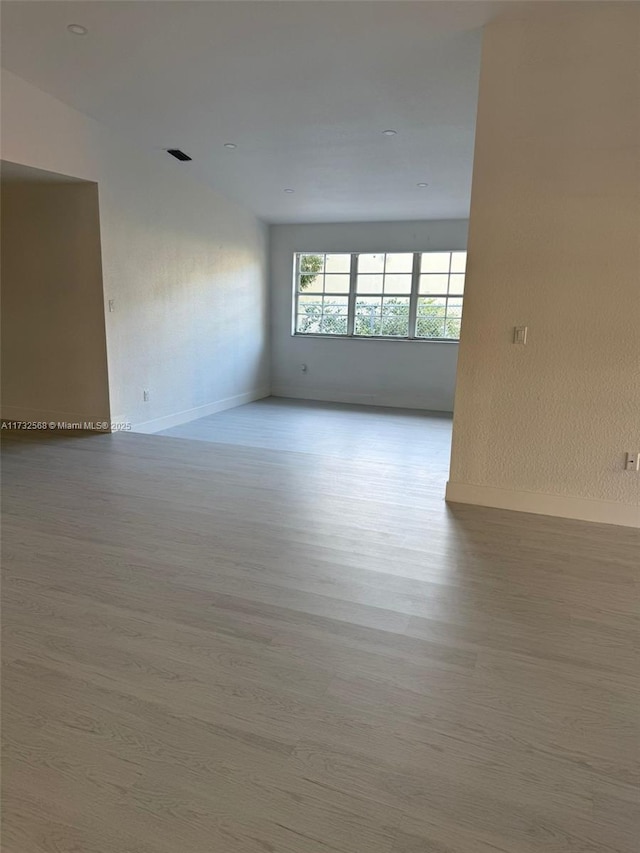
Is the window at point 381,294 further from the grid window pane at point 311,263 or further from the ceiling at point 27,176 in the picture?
the ceiling at point 27,176

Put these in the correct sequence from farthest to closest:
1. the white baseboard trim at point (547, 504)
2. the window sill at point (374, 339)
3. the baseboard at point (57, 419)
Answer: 1. the window sill at point (374, 339)
2. the baseboard at point (57, 419)
3. the white baseboard trim at point (547, 504)

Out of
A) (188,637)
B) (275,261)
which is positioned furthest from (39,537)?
(275,261)

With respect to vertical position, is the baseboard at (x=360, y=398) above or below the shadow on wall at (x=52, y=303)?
below

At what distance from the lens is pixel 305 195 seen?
20.1 ft

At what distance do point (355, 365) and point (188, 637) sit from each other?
6.05m

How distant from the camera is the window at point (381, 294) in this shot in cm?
706

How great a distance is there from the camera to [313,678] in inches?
66.7

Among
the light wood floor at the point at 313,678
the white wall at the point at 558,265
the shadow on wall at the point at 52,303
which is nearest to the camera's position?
the light wood floor at the point at 313,678

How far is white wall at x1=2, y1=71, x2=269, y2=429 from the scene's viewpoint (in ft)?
13.3

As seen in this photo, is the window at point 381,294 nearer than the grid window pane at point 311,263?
Yes

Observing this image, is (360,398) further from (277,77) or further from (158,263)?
(277,77)

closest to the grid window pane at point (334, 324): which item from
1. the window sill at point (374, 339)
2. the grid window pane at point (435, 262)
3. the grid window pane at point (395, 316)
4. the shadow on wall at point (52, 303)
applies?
the window sill at point (374, 339)

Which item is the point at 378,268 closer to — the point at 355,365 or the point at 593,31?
the point at 355,365

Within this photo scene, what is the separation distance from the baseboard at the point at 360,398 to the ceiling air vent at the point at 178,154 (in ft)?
12.1
